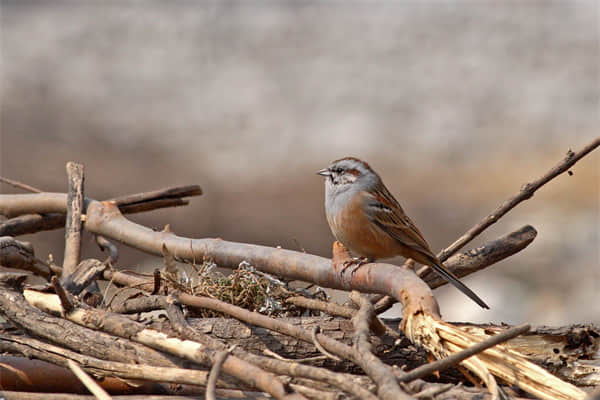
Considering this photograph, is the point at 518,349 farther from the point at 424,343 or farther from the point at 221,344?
the point at 221,344

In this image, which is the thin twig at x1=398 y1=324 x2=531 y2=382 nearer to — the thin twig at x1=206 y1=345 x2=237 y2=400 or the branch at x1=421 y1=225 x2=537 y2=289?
the thin twig at x1=206 y1=345 x2=237 y2=400

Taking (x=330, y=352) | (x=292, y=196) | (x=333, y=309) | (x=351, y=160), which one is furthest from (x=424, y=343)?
(x=292, y=196)

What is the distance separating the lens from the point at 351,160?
12.1 ft

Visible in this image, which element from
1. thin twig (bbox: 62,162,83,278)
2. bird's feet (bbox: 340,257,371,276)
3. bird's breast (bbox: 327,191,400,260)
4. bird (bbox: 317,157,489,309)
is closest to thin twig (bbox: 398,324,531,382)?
bird's feet (bbox: 340,257,371,276)

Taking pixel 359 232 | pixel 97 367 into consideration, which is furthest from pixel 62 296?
pixel 359 232

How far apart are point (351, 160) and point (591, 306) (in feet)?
15.4

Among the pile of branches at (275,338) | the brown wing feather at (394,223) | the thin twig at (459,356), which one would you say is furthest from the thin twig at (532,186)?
the thin twig at (459,356)

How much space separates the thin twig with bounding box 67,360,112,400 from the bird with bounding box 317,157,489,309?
154 centimetres

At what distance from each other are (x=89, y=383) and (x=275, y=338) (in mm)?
635

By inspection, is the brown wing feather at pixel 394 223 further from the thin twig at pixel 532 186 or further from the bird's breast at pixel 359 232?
the thin twig at pixel 532 186

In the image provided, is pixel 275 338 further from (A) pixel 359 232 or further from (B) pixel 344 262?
(A) pixel 359 232

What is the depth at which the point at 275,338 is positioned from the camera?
8.16 ft

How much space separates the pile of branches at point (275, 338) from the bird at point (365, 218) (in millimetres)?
339

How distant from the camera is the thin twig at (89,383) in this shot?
208cm
